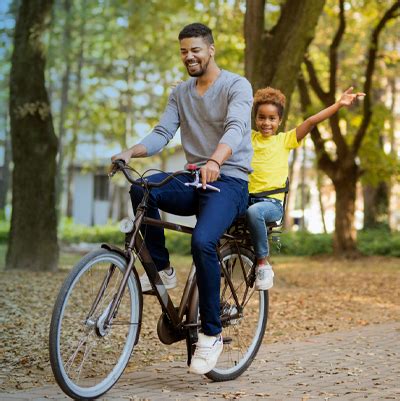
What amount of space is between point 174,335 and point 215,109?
1.40 m

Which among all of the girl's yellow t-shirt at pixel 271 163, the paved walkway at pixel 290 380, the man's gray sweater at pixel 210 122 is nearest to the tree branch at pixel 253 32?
the paved walkway at pixel 290 380

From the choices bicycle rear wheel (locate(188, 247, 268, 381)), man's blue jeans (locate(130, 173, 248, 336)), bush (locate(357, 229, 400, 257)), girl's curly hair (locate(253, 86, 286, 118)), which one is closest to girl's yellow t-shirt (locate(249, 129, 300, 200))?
girl's curly hair (locate(253, 86, 286, 118))

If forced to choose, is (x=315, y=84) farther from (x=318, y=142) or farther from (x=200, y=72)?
(x=200, y=72)

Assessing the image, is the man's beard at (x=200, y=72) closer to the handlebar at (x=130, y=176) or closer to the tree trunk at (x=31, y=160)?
the handlebar at (x=130, y=176)

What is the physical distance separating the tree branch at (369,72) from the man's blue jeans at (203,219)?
54.1 feet

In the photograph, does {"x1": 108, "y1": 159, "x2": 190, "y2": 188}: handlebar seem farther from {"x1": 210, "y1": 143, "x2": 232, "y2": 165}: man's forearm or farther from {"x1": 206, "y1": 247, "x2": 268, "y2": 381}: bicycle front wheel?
{"x1": 206, "y1": 247, "x2": 268, "y2": 381}: bicycle front wheel

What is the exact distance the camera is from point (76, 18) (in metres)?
27.3

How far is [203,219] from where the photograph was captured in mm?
5074

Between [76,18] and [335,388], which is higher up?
[76,18]

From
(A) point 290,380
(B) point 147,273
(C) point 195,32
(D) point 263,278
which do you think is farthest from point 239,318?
(C) point 195,32

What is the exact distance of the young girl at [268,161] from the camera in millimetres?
5777

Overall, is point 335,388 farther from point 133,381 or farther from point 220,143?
point 220,143

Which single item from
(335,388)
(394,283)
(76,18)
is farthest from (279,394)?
(76,18)

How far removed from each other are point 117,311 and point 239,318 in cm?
131
